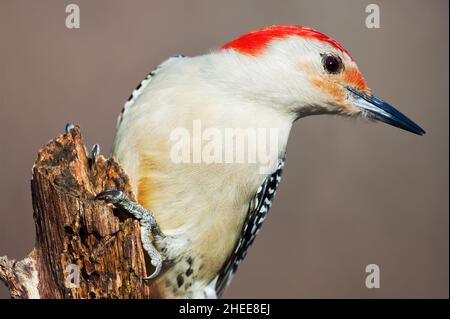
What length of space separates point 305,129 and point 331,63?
1.68m

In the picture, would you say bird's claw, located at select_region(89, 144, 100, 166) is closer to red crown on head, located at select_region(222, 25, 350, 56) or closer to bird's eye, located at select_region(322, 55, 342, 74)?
red crown on head, located at select_region(222, 25, 350, 56)

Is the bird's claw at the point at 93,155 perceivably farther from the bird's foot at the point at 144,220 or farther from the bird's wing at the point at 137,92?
the bird's wing at the point at 137,92

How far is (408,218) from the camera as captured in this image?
5441 millimetres

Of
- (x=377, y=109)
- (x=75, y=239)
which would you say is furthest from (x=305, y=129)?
(x=75, y=239)

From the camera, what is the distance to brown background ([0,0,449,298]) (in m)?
4.87

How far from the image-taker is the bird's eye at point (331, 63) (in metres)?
3.58

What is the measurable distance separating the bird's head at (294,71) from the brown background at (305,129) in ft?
3.50

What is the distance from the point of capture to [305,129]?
525 centimetres

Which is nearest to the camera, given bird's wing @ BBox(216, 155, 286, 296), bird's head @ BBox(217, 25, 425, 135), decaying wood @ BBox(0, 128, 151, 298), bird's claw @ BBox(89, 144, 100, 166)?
decaying wood @ BBox(0, 128, 151, 298)

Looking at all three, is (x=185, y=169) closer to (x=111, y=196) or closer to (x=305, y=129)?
(x=111, y=196)

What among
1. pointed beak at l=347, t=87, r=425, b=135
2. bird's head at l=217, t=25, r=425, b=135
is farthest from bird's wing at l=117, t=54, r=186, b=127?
pointed beak at l=347, t=87, r=425, b=135
